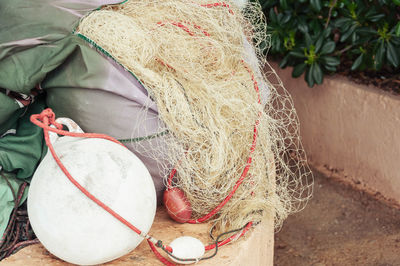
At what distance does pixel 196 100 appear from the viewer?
67.5 inches

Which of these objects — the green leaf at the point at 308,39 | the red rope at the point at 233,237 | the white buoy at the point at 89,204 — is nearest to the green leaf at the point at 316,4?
the green leaf at the point at 308,39

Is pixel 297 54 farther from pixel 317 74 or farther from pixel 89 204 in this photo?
pixel 89 204

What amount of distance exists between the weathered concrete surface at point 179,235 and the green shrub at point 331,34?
4.55 feet

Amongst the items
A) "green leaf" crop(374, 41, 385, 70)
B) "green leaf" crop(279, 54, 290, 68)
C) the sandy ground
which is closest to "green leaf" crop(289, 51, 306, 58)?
"green leaf" crop(279, 54, 290, 68)

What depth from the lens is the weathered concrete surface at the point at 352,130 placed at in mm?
2658

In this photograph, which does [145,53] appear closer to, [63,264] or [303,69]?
[63,264]

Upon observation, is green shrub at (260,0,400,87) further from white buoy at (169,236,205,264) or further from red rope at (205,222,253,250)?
white buoy at (169,236,205,264)

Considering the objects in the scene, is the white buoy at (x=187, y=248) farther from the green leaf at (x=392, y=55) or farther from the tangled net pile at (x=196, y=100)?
the green leaf at (x=392, y=55)

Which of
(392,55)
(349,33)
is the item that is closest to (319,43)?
(349,33)

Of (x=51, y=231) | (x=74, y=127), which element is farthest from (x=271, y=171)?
(x=51, y=231)

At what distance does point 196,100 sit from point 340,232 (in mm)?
1382

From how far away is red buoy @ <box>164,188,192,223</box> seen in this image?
5.54 feet

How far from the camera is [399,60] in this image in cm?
262

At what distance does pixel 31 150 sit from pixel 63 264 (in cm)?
43
